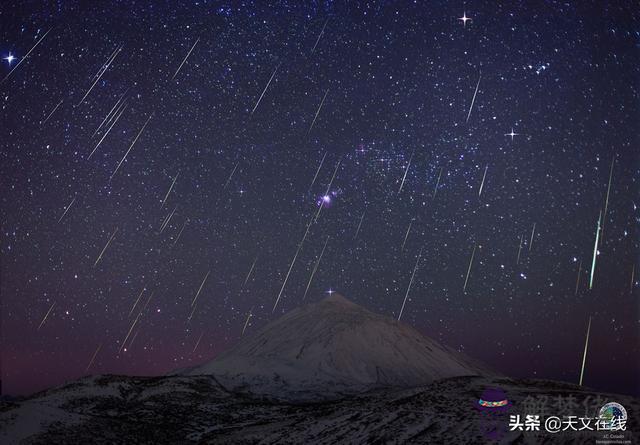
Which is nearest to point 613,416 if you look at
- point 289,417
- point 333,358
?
point 289,417

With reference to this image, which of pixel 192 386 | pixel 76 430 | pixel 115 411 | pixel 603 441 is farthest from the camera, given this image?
pixel 192 386

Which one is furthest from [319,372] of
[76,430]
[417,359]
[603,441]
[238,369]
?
[603,441]

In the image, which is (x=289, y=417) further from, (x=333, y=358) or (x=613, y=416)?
(x=333, y=358)

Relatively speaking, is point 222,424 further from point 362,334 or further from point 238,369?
point 362,334

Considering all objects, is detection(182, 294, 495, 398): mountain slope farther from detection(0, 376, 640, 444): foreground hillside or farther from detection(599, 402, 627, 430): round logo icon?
detection(599, 402, 627, 430): round logo icon

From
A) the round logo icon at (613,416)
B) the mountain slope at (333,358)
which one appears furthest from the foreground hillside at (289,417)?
the mountain slope at (333,358)

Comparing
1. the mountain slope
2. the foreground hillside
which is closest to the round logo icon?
the foreground hillside

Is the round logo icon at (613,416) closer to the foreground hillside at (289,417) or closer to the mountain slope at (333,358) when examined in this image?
the foreground hillside at (289,417)
